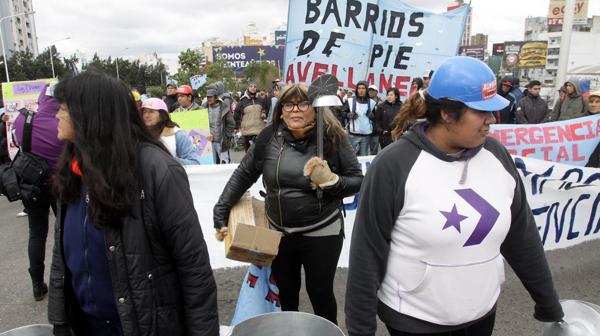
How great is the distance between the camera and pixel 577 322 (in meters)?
2.08

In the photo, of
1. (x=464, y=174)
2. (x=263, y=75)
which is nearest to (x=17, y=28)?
(x=263, y=75)

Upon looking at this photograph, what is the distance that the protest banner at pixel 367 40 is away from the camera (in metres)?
3.88

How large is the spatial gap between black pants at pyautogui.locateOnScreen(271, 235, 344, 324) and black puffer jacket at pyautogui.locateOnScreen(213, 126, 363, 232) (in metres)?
0.11

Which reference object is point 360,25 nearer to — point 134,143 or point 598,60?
point 134,143

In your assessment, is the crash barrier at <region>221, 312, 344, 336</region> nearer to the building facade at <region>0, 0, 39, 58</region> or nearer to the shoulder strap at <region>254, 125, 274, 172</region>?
the shoulder strap at <region>254, 125, 274, 172</region>

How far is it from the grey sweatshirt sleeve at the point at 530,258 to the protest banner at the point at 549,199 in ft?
8.38

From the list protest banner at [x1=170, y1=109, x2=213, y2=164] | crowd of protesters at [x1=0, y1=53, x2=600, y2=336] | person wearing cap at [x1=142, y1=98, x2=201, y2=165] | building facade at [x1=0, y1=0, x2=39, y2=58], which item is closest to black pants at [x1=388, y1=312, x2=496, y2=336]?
crowd of protesters at [x1=0, y1=53, x2=600, y2=336]

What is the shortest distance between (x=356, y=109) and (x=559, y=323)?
23.0 ft

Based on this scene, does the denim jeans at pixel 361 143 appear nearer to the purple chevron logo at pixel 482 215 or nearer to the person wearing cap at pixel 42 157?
the person wearing cap at pixel 42 157

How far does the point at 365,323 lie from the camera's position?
1.77 m

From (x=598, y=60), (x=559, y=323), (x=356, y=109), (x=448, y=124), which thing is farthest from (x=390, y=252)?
(x=598, y=60)

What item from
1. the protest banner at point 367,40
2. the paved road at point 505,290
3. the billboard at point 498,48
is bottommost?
the paved road at point 505,290

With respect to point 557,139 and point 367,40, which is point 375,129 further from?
point 367,40

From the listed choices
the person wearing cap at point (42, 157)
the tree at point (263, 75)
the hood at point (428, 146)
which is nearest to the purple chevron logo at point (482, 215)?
the hood at point (428, 146)
